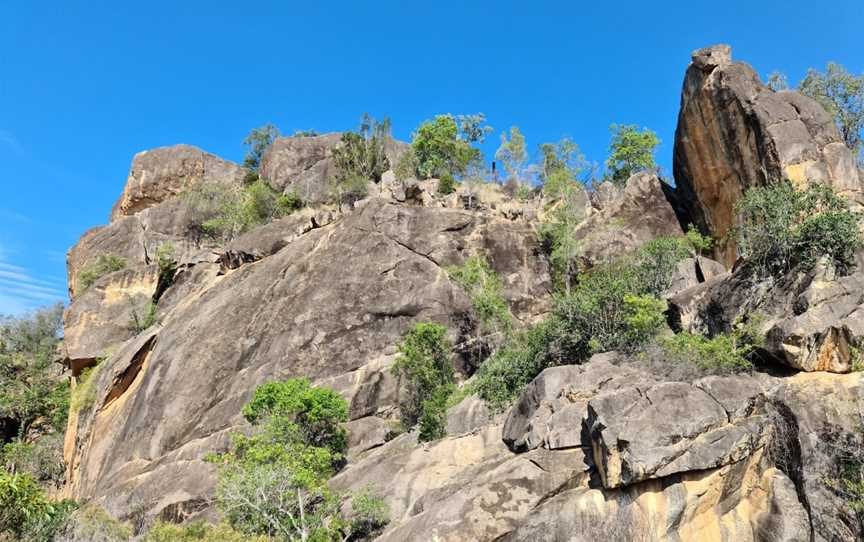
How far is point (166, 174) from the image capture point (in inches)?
2359

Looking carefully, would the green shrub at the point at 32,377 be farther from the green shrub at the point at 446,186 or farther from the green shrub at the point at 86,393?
the green shrub at the point at 446,186

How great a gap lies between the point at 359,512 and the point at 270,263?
2102cm

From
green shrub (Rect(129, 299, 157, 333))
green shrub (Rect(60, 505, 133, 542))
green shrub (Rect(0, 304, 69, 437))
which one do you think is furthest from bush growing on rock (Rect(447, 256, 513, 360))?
green shrub (Rect(0, 304, 69, 437))

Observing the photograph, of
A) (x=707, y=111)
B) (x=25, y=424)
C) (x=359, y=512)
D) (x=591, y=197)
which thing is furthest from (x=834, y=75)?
(x=25, y=424)

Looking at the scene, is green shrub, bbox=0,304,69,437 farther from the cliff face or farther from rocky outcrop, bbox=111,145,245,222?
rocky outcrop, bbox=111,145,245,222

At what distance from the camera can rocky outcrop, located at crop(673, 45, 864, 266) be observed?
96.5 feet

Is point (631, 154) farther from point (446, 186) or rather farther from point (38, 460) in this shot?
point (38, 460)

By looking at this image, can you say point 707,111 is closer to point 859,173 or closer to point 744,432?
point 859,173

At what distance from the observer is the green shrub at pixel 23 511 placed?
1748 centimetres

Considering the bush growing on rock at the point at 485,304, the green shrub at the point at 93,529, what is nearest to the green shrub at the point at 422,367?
the bush growing on rock at the point at 485,304

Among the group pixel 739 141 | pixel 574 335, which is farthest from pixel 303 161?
pixel 739 141

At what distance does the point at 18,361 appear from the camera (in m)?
50.5

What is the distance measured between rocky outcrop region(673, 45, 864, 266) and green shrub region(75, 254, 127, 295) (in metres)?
44.4

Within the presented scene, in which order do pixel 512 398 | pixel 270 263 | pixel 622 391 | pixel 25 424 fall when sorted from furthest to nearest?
pixel 25 424 < pixel 270 263 < pixel 512 398 < pixel 622 391
